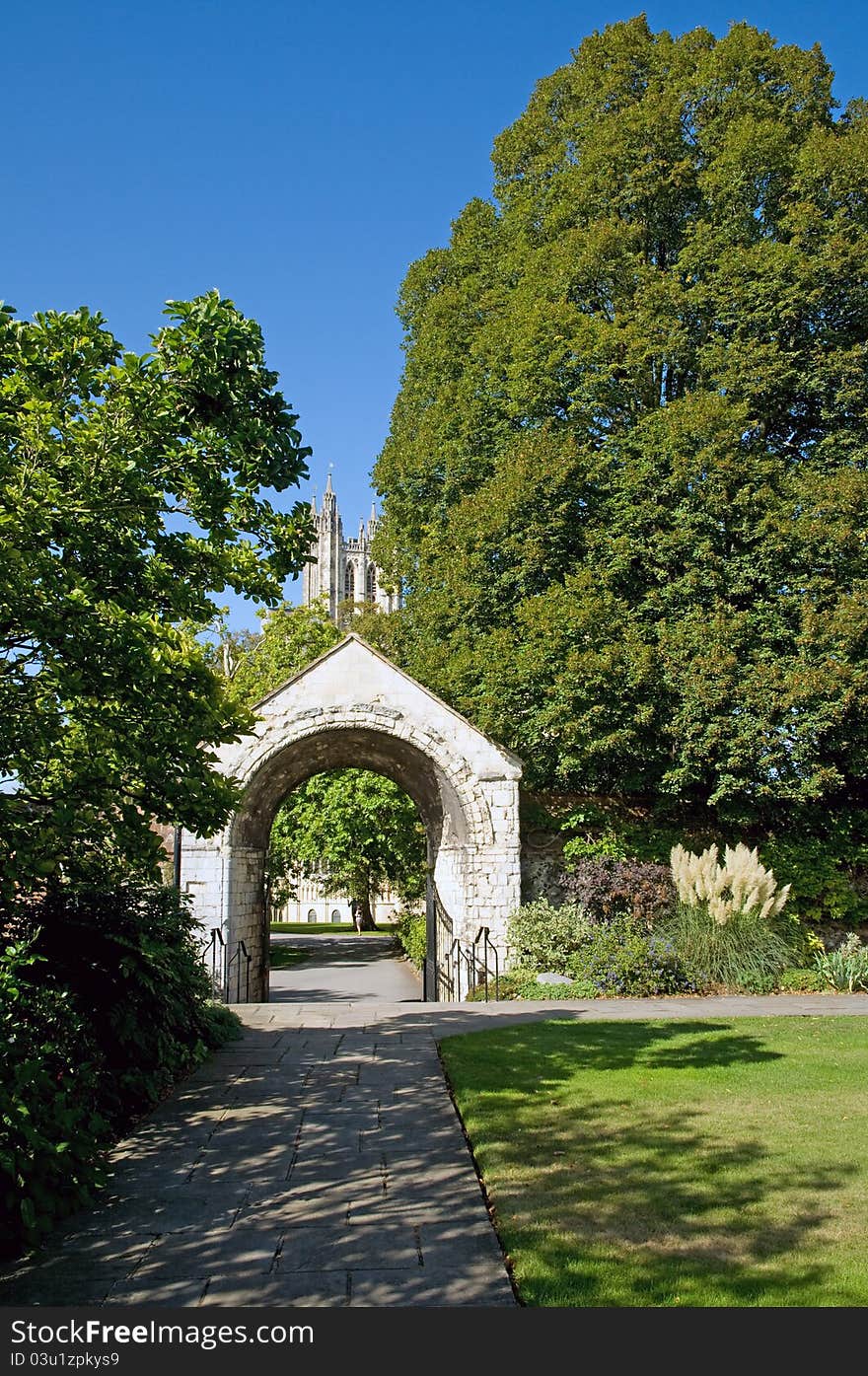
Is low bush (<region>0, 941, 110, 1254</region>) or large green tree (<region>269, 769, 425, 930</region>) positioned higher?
large green tree (<region>269, 769, 425, 930</region>)

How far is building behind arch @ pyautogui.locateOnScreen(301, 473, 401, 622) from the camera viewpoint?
68.1m

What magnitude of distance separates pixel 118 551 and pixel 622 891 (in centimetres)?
994

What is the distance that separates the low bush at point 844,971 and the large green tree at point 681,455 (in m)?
2.32

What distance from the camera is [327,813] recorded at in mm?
23922

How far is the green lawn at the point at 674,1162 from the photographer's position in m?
3.92

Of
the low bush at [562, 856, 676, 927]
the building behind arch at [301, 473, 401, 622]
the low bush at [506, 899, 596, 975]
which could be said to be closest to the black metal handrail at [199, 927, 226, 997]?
the low bush at [506, 899, 596, 975]

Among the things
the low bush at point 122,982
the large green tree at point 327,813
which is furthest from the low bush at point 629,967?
the large green tree at point 327,813

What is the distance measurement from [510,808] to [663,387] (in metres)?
8.79

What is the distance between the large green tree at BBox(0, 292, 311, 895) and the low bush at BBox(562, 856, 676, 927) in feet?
27.1

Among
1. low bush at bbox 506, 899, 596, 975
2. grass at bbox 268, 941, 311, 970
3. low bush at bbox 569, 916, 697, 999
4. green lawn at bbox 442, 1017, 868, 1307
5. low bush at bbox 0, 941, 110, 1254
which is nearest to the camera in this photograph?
green lawn at bbox 442, 1017, 868, 1307

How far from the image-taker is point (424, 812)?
16.8 meters

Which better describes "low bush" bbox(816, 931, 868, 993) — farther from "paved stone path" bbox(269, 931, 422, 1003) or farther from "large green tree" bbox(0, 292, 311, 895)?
"large green tree" bbox(0, 292, 311, 895)

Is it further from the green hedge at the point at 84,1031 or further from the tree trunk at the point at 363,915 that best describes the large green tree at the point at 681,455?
the tree trunk at the point at 363,915

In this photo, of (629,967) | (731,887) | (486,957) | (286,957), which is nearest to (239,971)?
(486,957)
